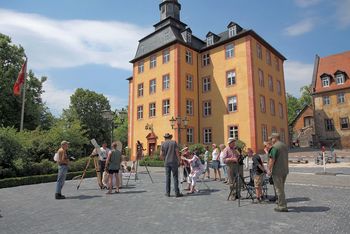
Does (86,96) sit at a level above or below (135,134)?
above

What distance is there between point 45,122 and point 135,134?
1544 cm

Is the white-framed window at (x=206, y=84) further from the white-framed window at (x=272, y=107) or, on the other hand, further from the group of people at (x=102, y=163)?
the group of people at (x=102, y=163)

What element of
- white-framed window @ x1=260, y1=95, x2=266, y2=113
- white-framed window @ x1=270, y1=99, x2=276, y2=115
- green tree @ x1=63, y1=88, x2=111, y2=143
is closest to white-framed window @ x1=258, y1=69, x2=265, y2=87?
white-framed window @ x1=260, y1=95, x2=266, y2=113

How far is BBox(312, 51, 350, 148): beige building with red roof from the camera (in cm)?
4122

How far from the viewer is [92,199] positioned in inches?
394

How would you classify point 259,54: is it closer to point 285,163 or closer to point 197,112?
point 197,112

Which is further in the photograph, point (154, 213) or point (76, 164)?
point (76, 164)

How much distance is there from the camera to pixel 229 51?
3462cm

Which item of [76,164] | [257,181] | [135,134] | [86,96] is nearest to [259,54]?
[135,134]

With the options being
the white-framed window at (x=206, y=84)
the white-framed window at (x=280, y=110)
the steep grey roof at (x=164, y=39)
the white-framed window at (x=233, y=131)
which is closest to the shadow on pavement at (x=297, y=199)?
the white-framed window at (x=233, y=131)

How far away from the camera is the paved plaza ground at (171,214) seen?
616cm

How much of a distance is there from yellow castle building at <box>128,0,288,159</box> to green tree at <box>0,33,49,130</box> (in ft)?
42.9

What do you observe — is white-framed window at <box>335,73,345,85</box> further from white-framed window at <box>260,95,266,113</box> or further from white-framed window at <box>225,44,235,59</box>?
white-framed window at <box>225,44,235,59</box>

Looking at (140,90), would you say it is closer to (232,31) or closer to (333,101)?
(232,31)
